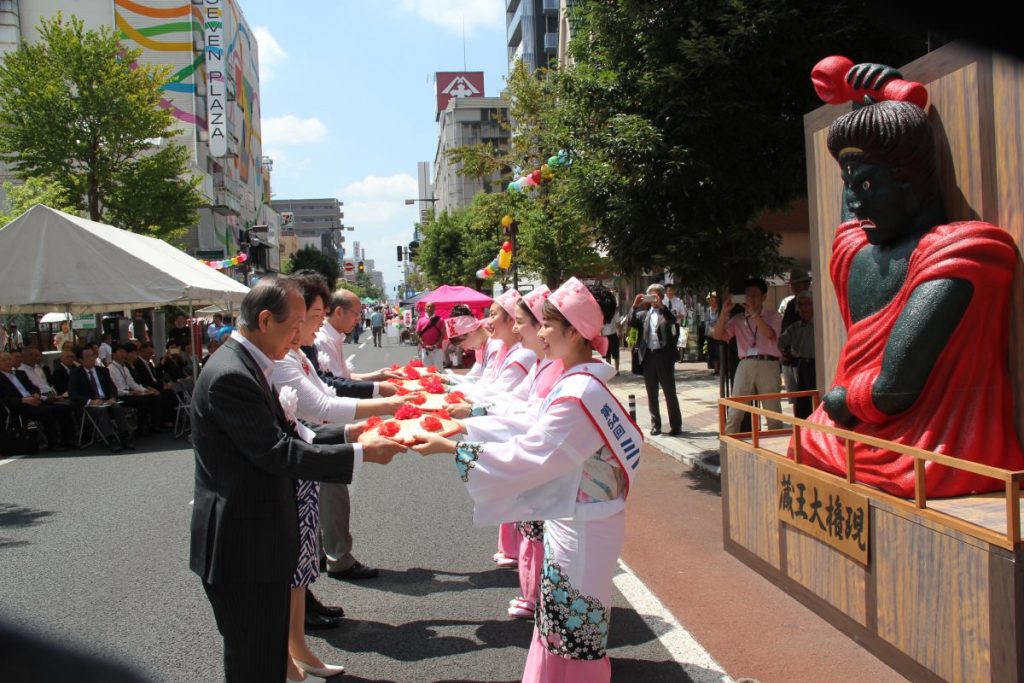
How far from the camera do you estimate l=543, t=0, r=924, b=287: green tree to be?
729 centimetres

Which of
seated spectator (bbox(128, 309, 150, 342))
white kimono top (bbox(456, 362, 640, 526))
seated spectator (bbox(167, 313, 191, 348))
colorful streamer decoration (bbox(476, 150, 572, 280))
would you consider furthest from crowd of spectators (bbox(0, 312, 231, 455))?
seated spectator (bbox(128, 309, 150, 342))

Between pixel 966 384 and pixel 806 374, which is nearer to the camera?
pixel 966 384

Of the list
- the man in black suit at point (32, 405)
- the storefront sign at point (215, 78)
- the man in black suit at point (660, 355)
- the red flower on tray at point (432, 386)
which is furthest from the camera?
the storefront sign at point (215, 78)

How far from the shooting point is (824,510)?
446 centimetres

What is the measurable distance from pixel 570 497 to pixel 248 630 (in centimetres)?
130

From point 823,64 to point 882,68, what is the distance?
0.39 meters

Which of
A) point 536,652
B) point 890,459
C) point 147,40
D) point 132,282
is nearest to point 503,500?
point 536,652

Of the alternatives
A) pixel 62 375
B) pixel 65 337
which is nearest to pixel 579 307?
pixel 62 375

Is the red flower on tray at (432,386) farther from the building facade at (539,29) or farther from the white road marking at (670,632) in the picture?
the building facade at (539,29)

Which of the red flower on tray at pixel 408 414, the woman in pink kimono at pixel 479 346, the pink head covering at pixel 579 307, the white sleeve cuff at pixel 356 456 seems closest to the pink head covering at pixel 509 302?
the woman in pink kimono at pixel 479 346

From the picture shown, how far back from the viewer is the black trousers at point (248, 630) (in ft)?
9.84

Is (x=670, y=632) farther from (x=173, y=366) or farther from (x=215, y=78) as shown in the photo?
(x=215, y=78)

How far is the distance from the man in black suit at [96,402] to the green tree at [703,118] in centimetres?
850

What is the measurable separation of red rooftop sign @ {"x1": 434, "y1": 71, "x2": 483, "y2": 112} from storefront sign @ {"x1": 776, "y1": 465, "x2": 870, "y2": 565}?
4310 inches
